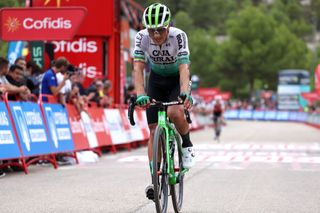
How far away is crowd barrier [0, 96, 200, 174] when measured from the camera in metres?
12.5

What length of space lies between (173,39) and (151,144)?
3.64 feet

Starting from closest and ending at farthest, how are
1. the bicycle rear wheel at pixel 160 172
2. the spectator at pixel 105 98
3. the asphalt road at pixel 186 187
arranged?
the bicycle rear wheel at pixel 160 172 < the asphalt road at pixel 186 187 < the spectator at pixel 105 98

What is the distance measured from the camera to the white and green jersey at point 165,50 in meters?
7.89

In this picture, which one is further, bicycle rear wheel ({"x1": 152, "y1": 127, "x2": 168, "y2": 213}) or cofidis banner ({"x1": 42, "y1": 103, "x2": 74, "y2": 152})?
cofidis banner ({"x1": 42, "y1": 103, "x2": 74, "y2": 152})

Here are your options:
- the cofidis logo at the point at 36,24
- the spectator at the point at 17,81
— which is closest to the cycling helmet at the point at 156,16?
the spectator at the point at 17,81

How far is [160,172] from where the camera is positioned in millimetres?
7383

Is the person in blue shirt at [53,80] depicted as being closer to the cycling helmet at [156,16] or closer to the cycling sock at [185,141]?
the cycling sock at [185,141]

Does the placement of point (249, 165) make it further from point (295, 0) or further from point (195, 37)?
point (295, 0)

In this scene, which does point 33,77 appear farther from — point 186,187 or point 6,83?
point 186,187

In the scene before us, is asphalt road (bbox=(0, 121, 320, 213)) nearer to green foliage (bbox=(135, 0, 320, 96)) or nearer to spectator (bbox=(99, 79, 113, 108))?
spectator (bbox=(99, 79, 113, 108))

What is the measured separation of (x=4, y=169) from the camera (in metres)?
13.3

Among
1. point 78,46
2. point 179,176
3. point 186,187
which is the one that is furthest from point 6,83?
point 78,46

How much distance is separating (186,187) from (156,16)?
12.7 ft

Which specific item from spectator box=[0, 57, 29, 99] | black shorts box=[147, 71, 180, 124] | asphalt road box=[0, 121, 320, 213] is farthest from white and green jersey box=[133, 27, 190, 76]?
spectator box=[0, 57, 29, 99]
